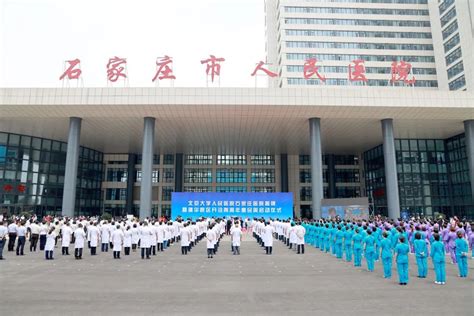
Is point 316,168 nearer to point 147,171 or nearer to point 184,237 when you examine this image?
point 147,171

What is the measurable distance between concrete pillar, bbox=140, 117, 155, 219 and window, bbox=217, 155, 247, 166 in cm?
1711

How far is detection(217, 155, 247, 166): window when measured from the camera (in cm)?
4109

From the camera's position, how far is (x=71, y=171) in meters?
23.8

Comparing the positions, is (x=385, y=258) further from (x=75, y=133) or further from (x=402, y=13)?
(x=402, y=13)

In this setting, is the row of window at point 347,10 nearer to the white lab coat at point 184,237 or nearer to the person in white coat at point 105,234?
the white lab coat at point 184,237

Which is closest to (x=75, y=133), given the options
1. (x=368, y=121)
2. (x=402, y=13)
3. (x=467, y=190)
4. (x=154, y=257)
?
(x=154, y=257)

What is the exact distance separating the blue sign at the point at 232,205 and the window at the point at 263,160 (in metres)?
12.9

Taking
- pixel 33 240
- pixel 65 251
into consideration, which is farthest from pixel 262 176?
pixel 65 251

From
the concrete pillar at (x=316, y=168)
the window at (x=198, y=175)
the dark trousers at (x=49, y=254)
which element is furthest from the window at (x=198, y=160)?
the dark trousers at (x=49, y=254)

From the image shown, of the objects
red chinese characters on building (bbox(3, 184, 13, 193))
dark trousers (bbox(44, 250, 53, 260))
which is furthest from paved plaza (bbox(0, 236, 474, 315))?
red chinese characters on building (bbox(3, 184, 13, 193))

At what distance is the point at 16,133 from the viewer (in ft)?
96.4

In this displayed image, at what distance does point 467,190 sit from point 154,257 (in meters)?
29.2

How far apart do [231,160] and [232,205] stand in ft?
43.3

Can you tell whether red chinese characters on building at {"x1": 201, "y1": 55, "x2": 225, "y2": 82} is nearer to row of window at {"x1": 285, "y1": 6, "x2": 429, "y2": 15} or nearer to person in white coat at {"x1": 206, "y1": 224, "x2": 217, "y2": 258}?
person in white coat at {"x1": 206, "y1": 224, "x2": 217, "y2": 258}
